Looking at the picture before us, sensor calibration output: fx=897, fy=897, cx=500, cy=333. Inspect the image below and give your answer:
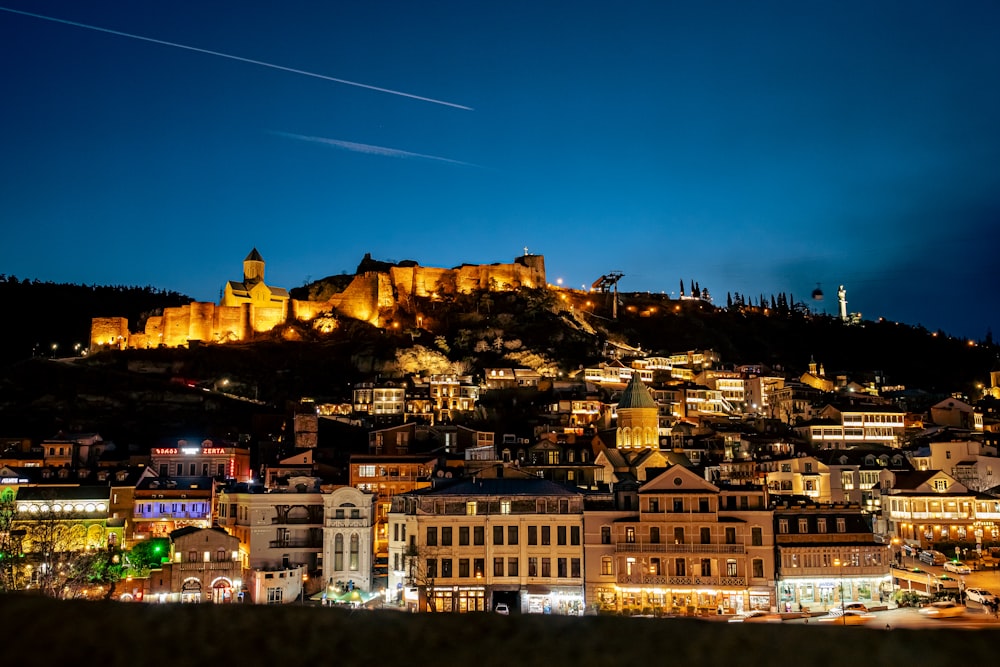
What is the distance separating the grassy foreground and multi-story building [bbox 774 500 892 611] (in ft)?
131

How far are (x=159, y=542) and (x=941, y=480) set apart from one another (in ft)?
159

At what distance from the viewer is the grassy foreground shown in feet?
14.2

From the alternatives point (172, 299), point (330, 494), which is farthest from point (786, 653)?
point (172, 299)

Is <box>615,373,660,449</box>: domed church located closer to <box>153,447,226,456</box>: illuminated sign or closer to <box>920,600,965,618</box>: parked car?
<box>153,447,226,456</box>: illuminated sign

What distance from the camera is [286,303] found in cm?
12031

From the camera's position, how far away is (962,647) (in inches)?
170

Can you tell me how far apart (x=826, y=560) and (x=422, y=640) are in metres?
42.1

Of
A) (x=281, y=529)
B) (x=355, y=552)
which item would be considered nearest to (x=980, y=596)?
(x=355, y=552)

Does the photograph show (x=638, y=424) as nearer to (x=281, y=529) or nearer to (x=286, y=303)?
(x=281, y=529)

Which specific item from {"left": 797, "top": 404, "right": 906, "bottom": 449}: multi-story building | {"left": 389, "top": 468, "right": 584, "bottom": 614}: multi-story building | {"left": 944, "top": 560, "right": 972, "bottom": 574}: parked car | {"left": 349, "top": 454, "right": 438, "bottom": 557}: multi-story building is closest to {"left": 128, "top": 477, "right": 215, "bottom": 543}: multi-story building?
{"left": 349, "top": 454, "right": 438, "bottom": 557}: multi-story building

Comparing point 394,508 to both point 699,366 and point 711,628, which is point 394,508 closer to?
point 711,628

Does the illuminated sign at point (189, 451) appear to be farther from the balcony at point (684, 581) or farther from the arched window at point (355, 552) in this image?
the balcony at point (684, 581)

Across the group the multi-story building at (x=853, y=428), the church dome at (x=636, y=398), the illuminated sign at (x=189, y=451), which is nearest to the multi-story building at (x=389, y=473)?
the illuminated sign at (x=189, y=451)

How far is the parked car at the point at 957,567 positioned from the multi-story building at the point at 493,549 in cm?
1908
